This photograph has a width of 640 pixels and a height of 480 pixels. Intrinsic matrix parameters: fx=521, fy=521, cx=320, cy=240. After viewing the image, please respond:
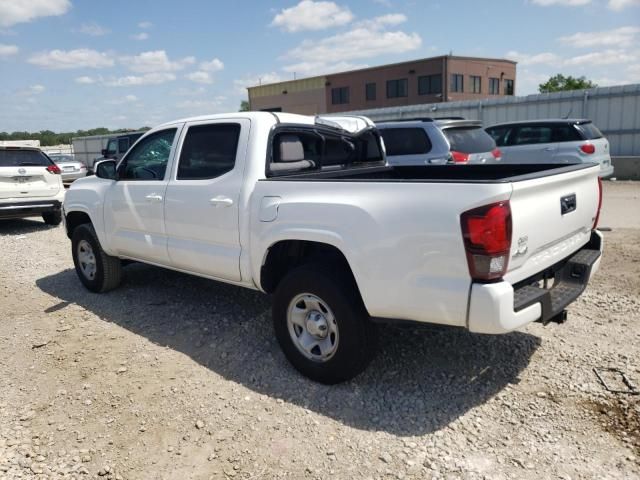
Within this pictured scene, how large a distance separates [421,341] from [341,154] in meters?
1.91

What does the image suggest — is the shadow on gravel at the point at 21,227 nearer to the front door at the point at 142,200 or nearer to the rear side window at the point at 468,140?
the front door at the point at 142,200

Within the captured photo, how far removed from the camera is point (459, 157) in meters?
8.62

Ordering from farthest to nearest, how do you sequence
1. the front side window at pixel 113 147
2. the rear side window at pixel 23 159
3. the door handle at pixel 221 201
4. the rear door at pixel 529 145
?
the front side window at pixel 113 147
the rear door at pixel 529 145
the rear side window at pixel 23 159
the door handle at pixel 221 201

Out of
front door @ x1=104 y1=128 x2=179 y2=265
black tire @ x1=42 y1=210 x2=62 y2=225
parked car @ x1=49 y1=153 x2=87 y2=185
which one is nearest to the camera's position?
front door @ x1=104 y1=128 x2=179 y2=265

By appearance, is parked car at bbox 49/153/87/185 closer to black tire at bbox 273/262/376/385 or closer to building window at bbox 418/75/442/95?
black tire at bbox 273/262/376/385

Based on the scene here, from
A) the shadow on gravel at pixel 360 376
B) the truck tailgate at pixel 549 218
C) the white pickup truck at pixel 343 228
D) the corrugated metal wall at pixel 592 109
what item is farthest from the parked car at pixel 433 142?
the corrugated metal wall at pixel 592 109

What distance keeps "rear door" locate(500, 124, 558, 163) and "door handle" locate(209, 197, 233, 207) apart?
377 inches

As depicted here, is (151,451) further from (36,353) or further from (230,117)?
(230,117)

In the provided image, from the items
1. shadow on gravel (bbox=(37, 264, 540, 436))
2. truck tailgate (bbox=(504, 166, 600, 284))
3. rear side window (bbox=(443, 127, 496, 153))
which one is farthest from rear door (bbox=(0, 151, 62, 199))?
truck tailgate (bbox=(504, 166, 600, 284))

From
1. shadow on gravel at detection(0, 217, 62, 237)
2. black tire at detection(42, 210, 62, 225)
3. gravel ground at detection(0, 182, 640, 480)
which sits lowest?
gravel ground at detection(0, 182, 640, 480)

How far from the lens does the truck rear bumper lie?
→ 2832mm

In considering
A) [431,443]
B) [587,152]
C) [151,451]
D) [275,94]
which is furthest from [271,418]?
[275,94]

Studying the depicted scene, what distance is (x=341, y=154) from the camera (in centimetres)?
502

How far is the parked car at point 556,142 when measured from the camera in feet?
38.9
